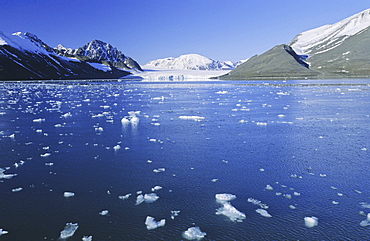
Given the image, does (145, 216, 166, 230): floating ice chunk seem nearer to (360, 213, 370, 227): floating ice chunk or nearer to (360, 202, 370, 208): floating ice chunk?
(360, 213, 370, 227): floating ice chunk

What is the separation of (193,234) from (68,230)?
87.2 inches

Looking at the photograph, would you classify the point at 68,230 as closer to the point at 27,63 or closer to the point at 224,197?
the point at 224,197

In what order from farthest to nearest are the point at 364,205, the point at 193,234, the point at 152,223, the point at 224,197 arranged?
the point at 224,197 → the point at 364,205 → the point at 152,223 → the point at 193,234

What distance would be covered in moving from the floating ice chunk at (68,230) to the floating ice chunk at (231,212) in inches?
107

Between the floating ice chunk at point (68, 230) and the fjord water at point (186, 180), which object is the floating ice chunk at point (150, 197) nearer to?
the fjord water at point (186, 180)

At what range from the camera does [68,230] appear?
532 cm

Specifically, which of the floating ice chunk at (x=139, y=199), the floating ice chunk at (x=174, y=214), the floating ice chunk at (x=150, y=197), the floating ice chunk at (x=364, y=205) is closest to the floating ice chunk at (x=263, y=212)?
the floating ice chunk at (x=174, y=214)

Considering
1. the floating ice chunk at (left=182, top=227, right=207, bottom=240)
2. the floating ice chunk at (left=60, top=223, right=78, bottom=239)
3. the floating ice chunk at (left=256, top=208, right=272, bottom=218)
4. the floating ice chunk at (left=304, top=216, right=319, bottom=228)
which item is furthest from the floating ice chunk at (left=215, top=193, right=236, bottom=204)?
the floating ice chunk at (left=60, top=223, right=78, bottom=239)

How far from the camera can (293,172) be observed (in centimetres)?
838

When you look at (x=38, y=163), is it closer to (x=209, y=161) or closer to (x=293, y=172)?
(x=209, y=161)

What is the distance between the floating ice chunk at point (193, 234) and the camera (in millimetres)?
5113

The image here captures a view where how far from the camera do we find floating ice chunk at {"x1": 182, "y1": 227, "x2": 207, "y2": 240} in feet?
16.8

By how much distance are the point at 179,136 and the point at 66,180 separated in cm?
617

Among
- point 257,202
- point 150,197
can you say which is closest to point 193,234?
point 150,197
